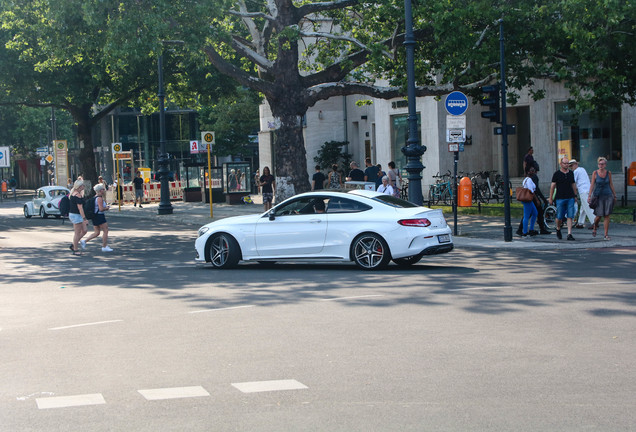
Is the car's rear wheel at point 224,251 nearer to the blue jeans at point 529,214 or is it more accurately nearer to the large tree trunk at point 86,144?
the blue jeans at point 529,214

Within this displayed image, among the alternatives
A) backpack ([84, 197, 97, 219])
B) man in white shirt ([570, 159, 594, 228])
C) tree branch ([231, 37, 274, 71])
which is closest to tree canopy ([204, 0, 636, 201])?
tree branch ([231, 37, 274, 71])

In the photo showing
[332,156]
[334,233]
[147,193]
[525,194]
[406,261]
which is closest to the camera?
[334,233]

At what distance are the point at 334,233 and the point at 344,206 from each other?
499 millimetres

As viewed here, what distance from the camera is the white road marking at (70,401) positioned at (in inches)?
249

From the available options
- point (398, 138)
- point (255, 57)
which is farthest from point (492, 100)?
point (398, 138)

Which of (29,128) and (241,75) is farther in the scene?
(29,128)

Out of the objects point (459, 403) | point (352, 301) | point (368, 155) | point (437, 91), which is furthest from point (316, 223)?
point (368, 155)

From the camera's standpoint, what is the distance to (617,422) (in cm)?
558

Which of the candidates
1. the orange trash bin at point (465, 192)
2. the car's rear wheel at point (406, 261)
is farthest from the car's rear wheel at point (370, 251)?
the orange trash bin at point (465, 192)

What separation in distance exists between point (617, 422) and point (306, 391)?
7.32ft

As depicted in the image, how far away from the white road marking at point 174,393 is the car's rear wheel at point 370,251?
26.5ft

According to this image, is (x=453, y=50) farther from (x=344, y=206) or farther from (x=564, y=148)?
(x=564, y=148)

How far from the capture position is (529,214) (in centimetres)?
1984

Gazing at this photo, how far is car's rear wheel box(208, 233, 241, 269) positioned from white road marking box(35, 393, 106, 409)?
9065mm
